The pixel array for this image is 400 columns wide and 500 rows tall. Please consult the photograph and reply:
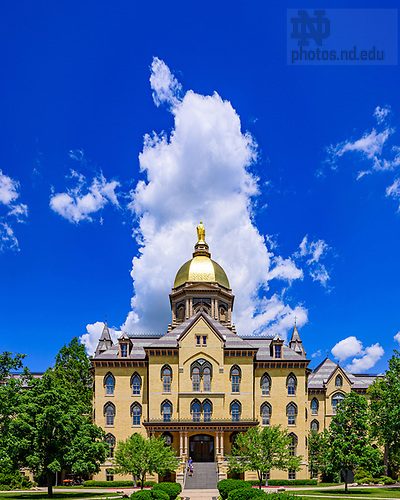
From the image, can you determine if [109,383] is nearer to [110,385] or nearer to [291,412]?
[110,385]

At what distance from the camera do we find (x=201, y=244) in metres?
72.4

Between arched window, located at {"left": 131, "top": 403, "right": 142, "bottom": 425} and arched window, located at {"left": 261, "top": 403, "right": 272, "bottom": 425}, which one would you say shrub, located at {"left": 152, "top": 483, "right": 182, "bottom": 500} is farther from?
arched window, located at {"left": 261, "top": 403, "right": 272, "bottom": 425}

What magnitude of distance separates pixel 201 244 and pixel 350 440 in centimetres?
3734

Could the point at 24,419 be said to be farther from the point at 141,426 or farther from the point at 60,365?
the point at 60,365

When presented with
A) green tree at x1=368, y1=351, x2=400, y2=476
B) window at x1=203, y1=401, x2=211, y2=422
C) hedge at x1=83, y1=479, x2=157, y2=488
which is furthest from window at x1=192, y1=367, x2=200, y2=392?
green tree at x1=368, y1=351, x2=400, y2=476

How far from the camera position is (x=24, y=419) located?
128 ft

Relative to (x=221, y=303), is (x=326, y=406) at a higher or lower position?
lower

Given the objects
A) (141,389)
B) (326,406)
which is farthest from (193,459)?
(326,406)

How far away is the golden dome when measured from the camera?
221 feet

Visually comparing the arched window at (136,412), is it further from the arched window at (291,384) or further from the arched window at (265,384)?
the arched window at (291,384)

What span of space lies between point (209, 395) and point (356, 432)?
15.6 metres

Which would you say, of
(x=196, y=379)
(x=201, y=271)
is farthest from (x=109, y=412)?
(x=201, y=271)

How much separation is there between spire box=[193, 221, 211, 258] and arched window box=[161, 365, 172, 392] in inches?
837

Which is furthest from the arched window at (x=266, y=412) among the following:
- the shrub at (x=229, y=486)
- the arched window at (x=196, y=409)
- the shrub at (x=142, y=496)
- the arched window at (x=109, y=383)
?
the shrub at (x=142, y=496)
